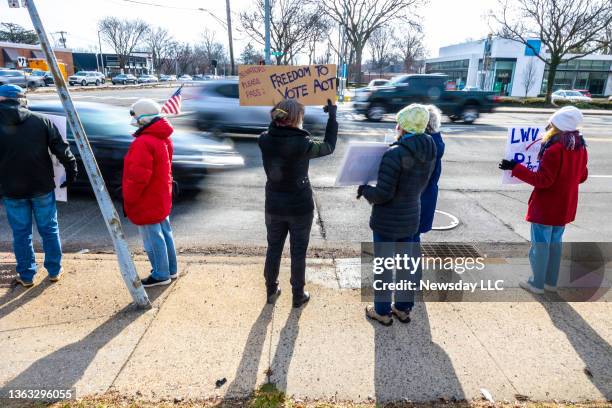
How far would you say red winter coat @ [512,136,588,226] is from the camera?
10.8 ft

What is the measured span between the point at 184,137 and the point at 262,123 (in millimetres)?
4474

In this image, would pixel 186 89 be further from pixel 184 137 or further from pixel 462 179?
pixel 462 179

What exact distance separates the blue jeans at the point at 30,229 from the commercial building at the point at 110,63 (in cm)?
7810

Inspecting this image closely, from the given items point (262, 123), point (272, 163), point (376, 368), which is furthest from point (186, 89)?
point (376, 368)

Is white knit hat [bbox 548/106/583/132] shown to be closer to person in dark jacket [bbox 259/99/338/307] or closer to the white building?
person in dark jacket [bbox 259/99/338/307]

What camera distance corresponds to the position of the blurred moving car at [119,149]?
19.9 ft

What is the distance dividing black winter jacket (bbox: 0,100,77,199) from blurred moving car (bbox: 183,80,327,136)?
306 inches

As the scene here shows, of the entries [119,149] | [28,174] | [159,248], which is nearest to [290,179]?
[159,248]

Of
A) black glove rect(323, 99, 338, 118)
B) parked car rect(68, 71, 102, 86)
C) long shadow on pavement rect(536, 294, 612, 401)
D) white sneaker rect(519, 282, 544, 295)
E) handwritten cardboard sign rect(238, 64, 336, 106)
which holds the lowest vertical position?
long shadow on pavement rect(536, 294, 612, 401)

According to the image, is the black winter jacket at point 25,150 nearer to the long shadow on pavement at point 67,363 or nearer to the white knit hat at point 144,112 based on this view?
the white knit hat at point 144,112

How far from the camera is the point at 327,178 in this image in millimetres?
8242

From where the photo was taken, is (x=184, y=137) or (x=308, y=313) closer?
(x=308, y=313)

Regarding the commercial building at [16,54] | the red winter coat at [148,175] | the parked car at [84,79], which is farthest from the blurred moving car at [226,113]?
the commercial building at [16,54]

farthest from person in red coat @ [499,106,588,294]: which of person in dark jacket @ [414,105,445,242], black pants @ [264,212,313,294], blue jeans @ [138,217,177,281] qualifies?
blue jeans @ [138,217,177,281]
